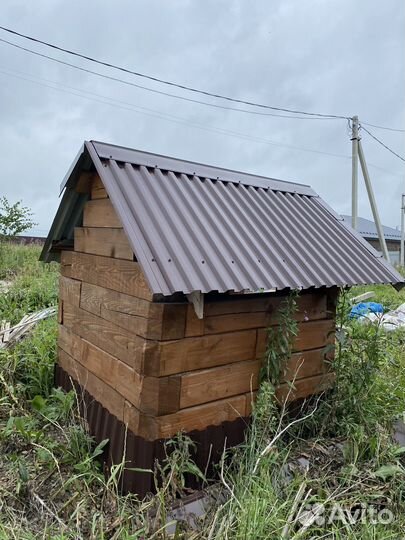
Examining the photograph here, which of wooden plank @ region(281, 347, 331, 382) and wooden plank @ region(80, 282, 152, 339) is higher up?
wooden plank @ region(80, 282, 152, 339)

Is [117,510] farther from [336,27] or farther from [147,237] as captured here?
[336,27]

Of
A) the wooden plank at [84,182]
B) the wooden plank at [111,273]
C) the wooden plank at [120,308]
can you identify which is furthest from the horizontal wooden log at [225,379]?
the wooden plank at [84,182]

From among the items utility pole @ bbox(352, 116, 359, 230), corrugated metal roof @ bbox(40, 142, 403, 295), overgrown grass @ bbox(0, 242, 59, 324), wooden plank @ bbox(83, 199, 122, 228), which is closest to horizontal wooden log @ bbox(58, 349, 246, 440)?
corrugated metal roof @ bbox(40, 142, 403, 295)

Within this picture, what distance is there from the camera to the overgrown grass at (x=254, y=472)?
1.85 m

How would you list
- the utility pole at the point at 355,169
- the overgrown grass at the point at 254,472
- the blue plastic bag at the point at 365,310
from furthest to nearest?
the utility pole at the point at 355,169 → the blue plastic bag at the point at 365,310 → the overgrown grass at the point at 254,472

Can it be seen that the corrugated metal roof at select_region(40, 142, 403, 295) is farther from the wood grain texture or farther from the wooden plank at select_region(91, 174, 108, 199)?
the wood grain texture

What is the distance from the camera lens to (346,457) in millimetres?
2428

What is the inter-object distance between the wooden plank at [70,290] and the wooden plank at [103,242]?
1.01ft

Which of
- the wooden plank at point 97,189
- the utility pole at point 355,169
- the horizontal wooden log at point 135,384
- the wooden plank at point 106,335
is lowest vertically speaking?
the horizontal wooden log at point 135,384

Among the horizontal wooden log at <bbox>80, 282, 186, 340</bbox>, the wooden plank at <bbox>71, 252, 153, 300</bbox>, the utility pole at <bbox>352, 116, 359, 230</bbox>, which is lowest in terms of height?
the horizontal wooden log at <bbox>80, 282, 186, 340</bbox>

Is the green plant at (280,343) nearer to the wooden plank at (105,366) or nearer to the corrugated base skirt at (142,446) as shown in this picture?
the corrugated base skirt at (142,446)

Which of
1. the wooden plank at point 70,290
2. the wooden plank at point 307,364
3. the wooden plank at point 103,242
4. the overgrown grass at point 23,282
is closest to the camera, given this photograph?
the wooden plank at point 103,242

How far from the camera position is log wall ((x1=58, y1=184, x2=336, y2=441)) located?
205cm

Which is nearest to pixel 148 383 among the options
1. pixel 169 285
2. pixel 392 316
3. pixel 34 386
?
pixel 169 285
